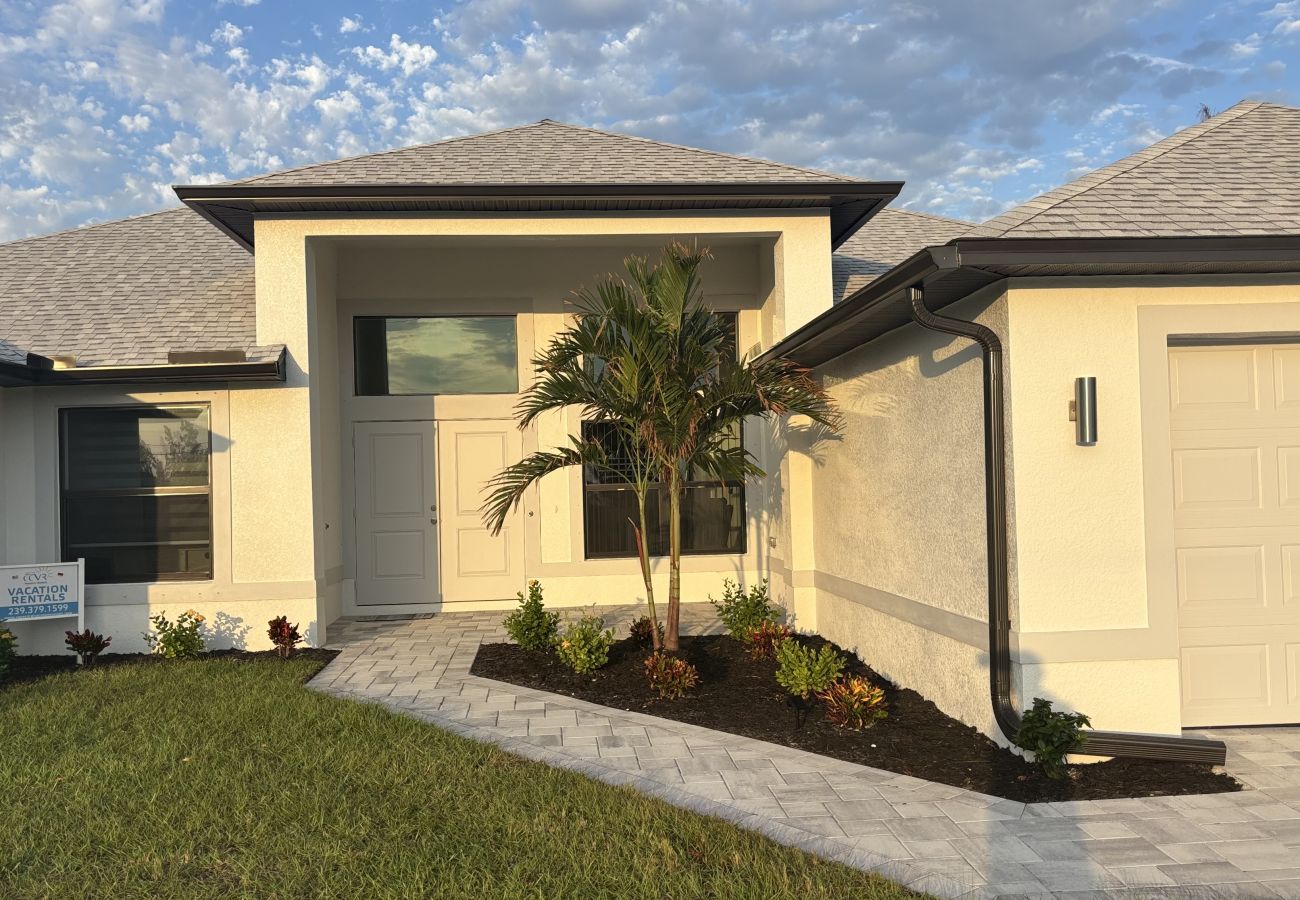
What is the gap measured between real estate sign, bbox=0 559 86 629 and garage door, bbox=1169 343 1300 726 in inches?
357

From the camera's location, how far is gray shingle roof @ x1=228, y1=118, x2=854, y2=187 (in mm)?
9016

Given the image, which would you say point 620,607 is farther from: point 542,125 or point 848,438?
point 542,125

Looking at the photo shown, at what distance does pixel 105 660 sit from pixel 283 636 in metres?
1.74

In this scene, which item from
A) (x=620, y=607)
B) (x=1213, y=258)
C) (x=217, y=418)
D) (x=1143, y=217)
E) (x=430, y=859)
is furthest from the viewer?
(x=620, y=607)

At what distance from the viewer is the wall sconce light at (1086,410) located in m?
5.28

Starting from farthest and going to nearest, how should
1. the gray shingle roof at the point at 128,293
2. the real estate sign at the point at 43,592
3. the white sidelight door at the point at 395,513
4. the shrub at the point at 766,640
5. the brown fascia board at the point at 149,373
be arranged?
the white sidelight door at the point at 395,513 < the gray shingle roof at the point at 128,293 < the brown fascia board at the point at 149,373 < the real estate sign at the point at 43,592 < the shrub at the point at 766,640

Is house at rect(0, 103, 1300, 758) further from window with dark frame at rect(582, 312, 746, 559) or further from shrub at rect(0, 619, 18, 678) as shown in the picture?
shrub at rect(0, 619, 18, 678)

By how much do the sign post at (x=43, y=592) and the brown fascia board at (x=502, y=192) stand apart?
3612 mm

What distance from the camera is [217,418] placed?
905 centimetres

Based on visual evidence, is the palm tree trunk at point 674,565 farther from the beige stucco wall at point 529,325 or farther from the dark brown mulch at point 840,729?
the beige stucco wall at point 529,325

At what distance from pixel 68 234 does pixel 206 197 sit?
5091 millimetres

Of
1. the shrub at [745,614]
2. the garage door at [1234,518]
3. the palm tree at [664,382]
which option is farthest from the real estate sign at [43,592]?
the garage door at [1234,518]

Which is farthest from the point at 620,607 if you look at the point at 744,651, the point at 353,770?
the point at 353,770

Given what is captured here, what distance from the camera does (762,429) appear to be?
33.3ft
